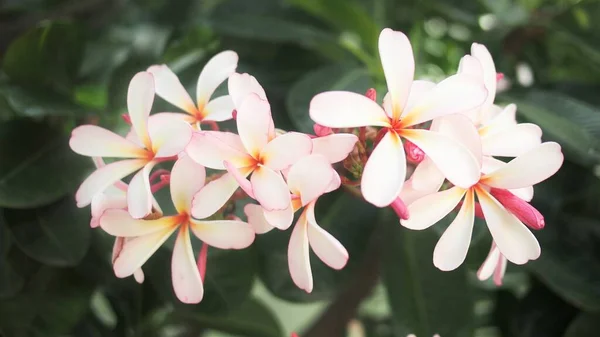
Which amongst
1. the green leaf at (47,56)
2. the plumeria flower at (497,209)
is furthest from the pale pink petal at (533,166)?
the green leaf at (47,56)

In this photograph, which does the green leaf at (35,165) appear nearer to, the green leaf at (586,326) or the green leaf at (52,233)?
the green leaf at (52,233)

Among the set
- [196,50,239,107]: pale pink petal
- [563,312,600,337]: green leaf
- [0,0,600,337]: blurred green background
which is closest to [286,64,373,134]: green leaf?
[0,0,600,337]: blurred green background

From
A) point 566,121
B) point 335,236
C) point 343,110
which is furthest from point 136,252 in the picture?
point 566,121

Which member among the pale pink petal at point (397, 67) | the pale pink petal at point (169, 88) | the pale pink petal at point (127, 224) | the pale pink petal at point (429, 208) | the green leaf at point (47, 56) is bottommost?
the green leaf at point (47, 56)

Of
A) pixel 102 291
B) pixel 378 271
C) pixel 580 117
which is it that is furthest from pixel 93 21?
pixel 580 117

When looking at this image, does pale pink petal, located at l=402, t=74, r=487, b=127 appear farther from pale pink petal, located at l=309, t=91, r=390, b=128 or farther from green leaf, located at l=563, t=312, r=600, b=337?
green leaf, located at l=563, t=312, r=600, b=337

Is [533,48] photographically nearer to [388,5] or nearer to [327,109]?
[388,5]
